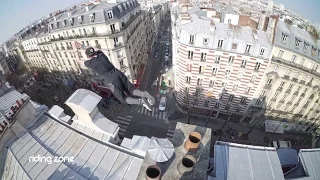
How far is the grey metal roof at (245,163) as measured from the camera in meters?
18.4

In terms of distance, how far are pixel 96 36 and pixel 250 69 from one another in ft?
117

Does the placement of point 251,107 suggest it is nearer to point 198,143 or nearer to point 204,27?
point 204,27

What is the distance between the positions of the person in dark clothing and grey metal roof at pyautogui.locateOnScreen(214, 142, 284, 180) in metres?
10.9

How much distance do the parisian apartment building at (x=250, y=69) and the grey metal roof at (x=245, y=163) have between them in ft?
67.4

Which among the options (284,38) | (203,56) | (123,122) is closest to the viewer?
(284,38)

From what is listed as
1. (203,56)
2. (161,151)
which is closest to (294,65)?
(203,56)

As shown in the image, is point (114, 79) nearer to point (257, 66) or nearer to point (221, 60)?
point (221, 60)

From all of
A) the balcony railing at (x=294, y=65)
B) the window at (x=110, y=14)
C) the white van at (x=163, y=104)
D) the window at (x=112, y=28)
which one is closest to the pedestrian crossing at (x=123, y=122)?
the white van at (x=163, y=104)

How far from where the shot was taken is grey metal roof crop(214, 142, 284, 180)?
60.4 feet

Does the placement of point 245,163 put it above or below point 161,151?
below

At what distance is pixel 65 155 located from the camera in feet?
64.5

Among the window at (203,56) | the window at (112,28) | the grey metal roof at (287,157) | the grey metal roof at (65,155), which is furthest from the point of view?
the window at (112,28)

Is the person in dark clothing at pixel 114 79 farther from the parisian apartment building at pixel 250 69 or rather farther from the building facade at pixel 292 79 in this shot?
the building facade at pixel 292 79

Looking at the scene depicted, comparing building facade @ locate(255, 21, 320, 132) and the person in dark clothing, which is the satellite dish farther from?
building facade @ locate(255, 21, 320, 132)
